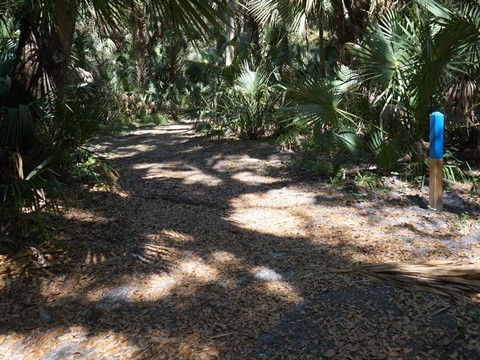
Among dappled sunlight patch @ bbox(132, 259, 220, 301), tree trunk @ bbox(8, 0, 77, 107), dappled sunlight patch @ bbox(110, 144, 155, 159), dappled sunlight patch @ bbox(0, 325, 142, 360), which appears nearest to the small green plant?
dappled sunlight patch @ bbox(132, 259, 220, 301)

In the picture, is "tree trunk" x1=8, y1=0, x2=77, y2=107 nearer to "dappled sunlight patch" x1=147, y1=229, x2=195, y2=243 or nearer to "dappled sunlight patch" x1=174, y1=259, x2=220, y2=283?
"dappled sunlight patch" x1=147, y1=229, x2=195, y2=243

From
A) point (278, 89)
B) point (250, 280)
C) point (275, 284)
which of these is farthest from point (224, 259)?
point (278, 89)

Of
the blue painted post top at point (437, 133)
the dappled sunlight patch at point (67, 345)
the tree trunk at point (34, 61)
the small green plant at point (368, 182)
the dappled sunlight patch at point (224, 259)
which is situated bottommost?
the dappled sunlight patch at point (67, 345)

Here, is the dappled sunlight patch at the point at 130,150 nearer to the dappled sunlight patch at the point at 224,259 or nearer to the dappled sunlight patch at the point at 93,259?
the dappled sunlight patch at the point at 93,259

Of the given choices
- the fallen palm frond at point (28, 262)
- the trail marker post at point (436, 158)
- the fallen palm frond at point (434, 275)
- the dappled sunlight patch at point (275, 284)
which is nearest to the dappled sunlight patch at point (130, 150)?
the fallen palm frond at point (28, 262)

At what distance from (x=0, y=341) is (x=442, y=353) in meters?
2.59

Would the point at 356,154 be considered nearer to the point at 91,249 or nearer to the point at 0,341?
the point at 91,249

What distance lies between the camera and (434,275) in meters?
3.39

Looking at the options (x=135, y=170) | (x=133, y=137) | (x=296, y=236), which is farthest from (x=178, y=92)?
(x=296, y=236)

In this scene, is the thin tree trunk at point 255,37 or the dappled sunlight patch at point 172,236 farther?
the thin tree trunk at point 255,37

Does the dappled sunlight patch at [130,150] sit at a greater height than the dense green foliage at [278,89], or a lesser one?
lesser

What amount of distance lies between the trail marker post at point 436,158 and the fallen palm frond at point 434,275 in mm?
1877

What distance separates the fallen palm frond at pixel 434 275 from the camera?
320 cm

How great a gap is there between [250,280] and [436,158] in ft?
9.13
